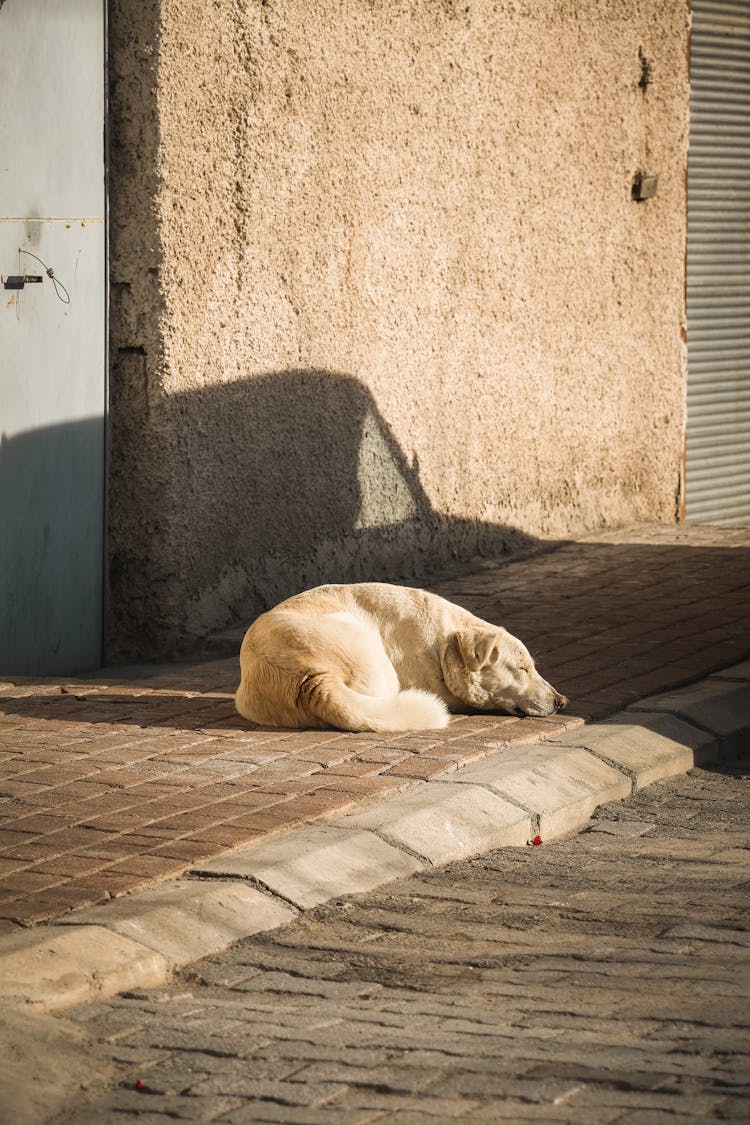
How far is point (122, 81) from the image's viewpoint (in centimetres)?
786

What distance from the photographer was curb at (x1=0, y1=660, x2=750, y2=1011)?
4.03 meters

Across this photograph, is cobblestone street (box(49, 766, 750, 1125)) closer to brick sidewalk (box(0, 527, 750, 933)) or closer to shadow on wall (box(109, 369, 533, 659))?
brick sidewalk (box(0, 527, 750, 933))

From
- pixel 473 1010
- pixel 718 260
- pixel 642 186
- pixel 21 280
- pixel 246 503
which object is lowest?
pixel 473 1010

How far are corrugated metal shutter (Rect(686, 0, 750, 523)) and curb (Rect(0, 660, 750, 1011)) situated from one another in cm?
636

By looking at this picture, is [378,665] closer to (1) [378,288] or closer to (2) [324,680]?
(2) [324,680]

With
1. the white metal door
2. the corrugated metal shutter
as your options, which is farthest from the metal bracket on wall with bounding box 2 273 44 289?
the corrugated metal shutter

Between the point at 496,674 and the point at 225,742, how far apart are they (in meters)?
1.16

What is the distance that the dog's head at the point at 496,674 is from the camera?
6.64 m

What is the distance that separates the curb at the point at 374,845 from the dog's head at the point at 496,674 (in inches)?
9.4

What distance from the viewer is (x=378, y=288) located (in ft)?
31.4

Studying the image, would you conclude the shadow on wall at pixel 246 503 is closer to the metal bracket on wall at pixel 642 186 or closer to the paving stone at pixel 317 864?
the paving stone at pixel 317 864

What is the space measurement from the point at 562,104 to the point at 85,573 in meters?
5.24

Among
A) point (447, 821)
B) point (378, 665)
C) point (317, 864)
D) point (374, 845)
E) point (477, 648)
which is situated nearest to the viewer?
point (317, 864)

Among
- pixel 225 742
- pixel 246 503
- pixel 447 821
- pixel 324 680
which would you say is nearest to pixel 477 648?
pixel 324 680
